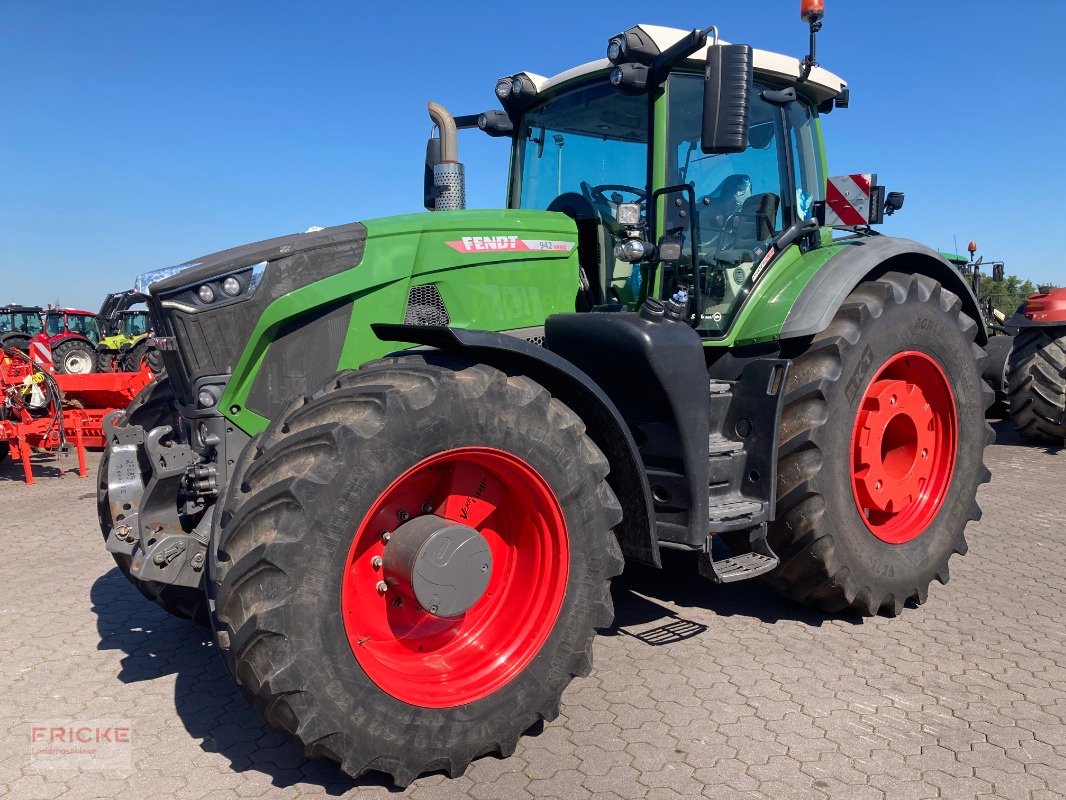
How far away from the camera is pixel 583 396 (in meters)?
3.21

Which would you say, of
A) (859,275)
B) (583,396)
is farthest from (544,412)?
(859,275)

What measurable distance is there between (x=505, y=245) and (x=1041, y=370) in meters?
7.06

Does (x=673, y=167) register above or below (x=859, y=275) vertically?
above

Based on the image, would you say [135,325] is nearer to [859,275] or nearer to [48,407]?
[48,407]

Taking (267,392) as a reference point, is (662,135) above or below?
above

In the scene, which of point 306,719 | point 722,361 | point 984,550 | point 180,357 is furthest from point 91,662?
point 984,550

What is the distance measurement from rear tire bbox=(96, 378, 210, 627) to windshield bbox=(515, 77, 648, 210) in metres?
Answer: 2.14

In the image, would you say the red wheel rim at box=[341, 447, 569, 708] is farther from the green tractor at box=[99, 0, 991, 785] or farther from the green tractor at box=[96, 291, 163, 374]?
the green tractor at box=[96, 291, 163, 374]

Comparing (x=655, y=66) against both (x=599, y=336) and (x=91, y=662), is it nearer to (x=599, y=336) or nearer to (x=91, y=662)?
(x=599, y=336)

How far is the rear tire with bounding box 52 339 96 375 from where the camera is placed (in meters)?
17.2

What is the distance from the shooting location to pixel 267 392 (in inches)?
125

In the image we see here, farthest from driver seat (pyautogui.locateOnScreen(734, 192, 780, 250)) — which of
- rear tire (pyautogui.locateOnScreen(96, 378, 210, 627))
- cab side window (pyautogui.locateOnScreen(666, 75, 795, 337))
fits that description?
rear tire (pyautogui.locateOnScreen(96, 378, 210, 627))

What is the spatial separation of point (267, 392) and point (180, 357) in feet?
1.12

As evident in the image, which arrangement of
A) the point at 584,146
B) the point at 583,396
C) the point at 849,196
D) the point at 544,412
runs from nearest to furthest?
the point at 544,412 → the point at 583,396 → the point at 584,146 → the point at 849,196
